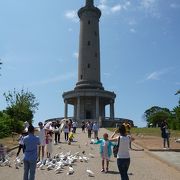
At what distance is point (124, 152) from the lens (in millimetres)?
11914

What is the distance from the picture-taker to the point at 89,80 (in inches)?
3142

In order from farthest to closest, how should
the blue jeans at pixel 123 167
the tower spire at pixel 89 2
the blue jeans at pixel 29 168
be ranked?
the tower spire at pixel 89 2, the blue jeans at pixel 29 168, the blue jeans at pixel 123 167

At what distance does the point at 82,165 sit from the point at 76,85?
63330 millimetres

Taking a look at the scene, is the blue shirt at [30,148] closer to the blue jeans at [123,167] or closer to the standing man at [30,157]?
the standing man at [30,157]

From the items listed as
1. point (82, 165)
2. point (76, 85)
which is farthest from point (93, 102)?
point (82, 165)

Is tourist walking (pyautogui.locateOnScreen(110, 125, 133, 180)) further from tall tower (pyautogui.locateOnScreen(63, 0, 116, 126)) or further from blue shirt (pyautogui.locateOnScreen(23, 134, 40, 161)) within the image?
tall tower (pyautogui.locateOnScreen(63, 0, 116, 126))

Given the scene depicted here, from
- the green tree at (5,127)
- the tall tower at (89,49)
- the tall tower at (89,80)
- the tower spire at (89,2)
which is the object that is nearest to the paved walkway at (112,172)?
the green tree at (5,127)

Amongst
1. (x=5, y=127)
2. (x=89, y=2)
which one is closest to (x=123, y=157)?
(x=5, y=127)

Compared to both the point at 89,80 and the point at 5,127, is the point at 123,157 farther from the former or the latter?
the point at 89,80

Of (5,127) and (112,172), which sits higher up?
(5,127)

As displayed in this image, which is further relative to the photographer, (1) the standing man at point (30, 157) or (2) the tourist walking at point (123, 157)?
(1) the standing man at point (30, 157)

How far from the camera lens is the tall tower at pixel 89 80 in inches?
3103

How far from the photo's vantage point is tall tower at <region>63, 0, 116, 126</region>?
78.8m

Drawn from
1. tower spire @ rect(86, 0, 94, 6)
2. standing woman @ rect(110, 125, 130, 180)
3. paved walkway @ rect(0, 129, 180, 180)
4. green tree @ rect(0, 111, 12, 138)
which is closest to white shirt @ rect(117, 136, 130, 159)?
standing woman @ rect(110, 125, 130, 180)
